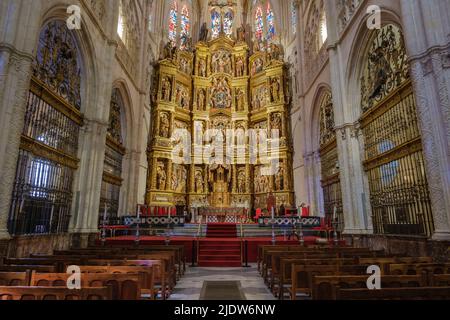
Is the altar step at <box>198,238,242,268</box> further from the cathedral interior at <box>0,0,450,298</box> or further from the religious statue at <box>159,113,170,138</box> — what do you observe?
the religious statue at <box>159,113,170,138</box>

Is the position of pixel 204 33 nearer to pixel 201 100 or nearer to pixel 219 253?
pixel 201 100

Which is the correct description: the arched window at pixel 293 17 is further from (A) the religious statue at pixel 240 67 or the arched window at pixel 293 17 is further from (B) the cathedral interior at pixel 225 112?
(A) the religious statue at pixel 240 67

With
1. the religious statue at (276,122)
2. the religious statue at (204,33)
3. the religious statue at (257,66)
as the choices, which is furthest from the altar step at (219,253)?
the religious statue at (204,33)

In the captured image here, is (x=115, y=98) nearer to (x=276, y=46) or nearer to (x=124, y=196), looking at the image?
(x=124, y=196)

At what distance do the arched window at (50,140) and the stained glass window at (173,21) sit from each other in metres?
15.1

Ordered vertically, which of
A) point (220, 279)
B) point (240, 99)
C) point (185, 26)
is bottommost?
point (220, 279)

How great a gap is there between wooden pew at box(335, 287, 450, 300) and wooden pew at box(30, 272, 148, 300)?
2645 mm

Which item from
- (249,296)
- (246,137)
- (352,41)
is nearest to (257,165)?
(246,137)

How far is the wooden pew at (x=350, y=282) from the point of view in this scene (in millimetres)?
3629

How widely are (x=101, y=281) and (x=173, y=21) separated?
27151 mm

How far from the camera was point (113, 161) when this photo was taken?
16797mm

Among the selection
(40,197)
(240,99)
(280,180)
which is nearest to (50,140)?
(40,197)

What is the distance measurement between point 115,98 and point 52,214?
29.4 ft
